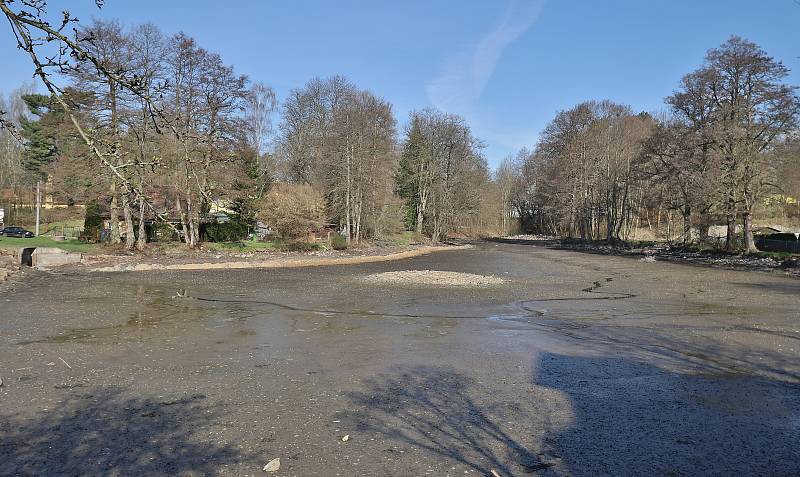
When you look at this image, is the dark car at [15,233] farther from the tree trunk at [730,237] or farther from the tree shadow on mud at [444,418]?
the tree trunk at [730,237]

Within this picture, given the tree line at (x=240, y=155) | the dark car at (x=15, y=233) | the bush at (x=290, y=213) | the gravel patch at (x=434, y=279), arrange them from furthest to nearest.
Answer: the dark car at (x=15, y=233)
the bush at (x=290, y=213)
the gravel patch at (x=434, y=279)
the tree line at (x=240, y=155)

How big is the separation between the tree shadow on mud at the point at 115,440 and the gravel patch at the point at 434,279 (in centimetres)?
1532

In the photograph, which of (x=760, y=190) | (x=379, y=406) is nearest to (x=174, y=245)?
(x=379, y=406)

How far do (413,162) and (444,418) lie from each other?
186 feet

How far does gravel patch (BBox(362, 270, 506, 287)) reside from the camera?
70.2 feet

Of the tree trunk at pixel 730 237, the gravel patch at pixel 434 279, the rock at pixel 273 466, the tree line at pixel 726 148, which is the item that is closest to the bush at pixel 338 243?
the gravel patch at pixel 434 279

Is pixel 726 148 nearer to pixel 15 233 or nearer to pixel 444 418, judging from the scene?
pixel 444 418

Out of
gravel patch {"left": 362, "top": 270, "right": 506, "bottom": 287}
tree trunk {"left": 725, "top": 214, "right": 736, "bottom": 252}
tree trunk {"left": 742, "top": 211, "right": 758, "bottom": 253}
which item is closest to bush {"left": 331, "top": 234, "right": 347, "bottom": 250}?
gravel patch {"left": 362, "top": 270, "right": 506, "bottom": 287}

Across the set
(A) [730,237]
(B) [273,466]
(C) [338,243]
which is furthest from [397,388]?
(A) [730,237]

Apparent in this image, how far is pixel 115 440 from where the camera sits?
17.4 feet

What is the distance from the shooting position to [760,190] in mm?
31531

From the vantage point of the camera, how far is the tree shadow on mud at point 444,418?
16.5 feet

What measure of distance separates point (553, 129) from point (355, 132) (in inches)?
1114

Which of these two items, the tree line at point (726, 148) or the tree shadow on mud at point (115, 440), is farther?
the tree line at point (726, 148)
